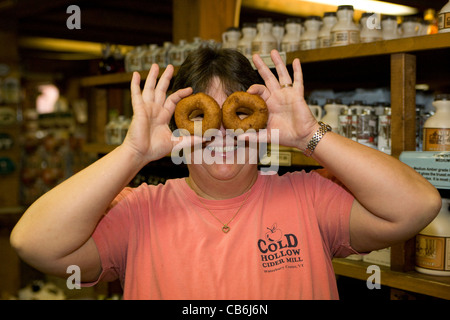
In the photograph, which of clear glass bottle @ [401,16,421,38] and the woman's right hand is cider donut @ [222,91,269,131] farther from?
clear glass bottle @ [401,16,421,38]

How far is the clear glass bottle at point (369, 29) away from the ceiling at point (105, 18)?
3.84 ft

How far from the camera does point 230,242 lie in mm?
1300

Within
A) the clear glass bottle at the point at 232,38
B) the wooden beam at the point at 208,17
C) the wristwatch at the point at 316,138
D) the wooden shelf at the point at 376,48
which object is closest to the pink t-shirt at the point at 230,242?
the wristwatch at the point at 316,138

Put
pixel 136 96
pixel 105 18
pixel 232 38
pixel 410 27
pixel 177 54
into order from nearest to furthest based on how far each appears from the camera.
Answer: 1. pixel 136 96
2. pixel 410 27
3. pixel 232 38
4. pixel 177 54
5. pixel 105 18

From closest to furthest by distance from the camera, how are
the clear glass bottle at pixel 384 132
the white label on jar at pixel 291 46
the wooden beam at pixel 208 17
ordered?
the clear glass bottle at pixel 384 132 < the white label on jar at pixel 291 46 < the wooden beam at pixel 208 17

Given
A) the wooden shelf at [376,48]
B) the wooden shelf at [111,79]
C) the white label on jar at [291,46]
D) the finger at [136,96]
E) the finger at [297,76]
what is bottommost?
the finger at [136,96]

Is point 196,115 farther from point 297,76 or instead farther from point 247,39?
point 247,39

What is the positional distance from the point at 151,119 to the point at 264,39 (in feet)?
3.62

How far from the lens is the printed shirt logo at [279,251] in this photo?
129 centimetres

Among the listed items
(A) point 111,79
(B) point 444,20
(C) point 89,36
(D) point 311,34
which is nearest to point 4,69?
(C) point 89,36

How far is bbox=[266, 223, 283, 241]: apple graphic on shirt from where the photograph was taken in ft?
4.31

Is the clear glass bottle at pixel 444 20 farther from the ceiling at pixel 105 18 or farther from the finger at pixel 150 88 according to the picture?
the ceiling at pixel 105 18

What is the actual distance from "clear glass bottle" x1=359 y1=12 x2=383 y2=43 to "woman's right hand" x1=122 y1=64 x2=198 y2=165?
3.25 ft
